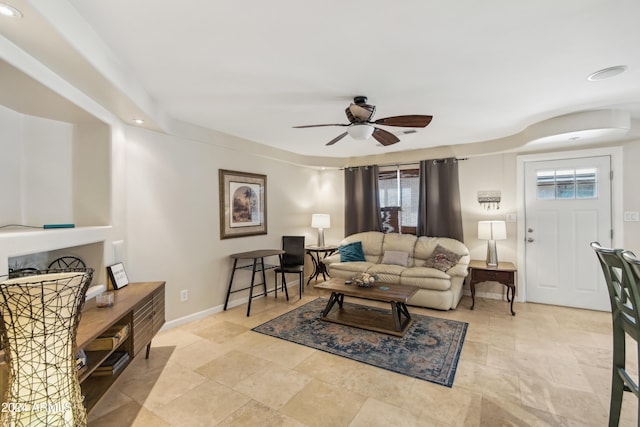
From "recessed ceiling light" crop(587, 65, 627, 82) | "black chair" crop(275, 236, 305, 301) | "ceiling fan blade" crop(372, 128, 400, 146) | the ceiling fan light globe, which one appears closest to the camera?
"recessed ceiling light" crop(587, 65, 627, 82)

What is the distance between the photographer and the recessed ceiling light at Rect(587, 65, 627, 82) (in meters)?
2.28

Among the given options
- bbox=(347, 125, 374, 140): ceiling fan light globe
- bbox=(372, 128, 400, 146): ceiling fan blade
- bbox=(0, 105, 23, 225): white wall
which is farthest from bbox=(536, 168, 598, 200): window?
bbox=(0, 105, 23, 225): white wall

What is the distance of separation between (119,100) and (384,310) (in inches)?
146

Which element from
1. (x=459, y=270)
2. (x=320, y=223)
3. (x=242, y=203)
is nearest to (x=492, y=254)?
(x=459, y=270)

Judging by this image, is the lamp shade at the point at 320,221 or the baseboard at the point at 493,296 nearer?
the baseboard at the point at 493,296

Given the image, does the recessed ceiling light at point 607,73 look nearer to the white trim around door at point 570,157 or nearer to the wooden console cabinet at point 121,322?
the white trim around door at point 570,157

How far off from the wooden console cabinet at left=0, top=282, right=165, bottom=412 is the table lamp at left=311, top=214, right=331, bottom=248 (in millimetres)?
3104

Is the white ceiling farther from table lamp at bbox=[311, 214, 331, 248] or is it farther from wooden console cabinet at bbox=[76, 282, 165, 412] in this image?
table lamp at bbox=[311, 214, 331, 248]

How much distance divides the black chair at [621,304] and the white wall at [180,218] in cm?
377

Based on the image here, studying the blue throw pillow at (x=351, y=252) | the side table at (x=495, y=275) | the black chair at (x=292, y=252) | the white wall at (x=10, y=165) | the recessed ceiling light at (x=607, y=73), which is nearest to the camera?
the white wall at (x=10, y=165)

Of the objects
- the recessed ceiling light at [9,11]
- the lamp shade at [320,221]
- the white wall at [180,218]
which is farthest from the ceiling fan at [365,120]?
the lamp shade at [320,221]

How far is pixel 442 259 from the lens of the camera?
4.38m

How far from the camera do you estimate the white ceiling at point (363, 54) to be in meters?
A: 1.63

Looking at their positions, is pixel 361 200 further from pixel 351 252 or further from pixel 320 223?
pixel 351 252
